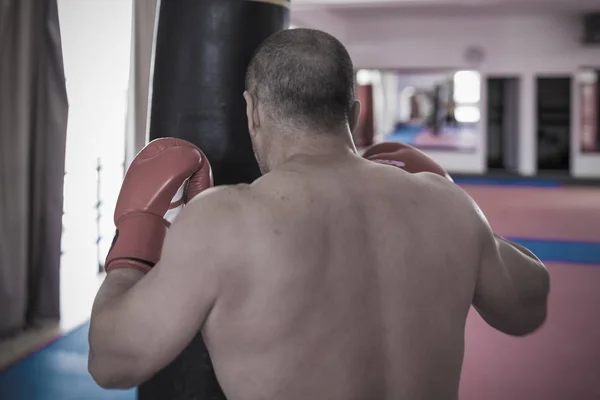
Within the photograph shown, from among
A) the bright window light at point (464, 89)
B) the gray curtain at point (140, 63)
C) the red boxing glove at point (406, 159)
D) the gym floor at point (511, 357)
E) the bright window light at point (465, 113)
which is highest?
the bright window light at point (464, 89)

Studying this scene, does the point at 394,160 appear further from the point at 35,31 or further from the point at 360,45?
the point at 360,45

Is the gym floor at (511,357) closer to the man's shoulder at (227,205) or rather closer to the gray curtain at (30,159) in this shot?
the gray curtain at (30,159)

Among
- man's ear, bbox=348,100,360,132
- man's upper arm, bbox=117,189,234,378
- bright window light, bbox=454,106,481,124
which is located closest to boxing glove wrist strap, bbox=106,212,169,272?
man's upper arm, bbox=117,189,234,378

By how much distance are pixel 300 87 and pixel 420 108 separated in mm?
23854

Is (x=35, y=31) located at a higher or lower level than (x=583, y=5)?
lower

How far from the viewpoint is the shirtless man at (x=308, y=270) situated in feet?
2.81

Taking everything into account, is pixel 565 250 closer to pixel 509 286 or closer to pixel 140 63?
pixel 140 63

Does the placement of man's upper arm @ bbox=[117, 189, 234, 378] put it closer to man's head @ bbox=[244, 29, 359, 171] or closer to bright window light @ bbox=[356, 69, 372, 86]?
man's head @ bbox=[244, 29, 359, 171]

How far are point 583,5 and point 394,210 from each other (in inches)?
380

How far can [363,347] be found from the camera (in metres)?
0.91

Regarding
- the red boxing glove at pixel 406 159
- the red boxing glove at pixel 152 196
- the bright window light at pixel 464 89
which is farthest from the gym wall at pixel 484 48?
the red boxing glove at pixel 152 196

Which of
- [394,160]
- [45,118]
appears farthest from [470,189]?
[394,160]

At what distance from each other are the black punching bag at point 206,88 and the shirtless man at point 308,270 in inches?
13.6

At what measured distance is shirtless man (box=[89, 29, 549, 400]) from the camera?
2.81 feet
